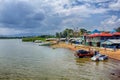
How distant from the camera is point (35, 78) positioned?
38.7m

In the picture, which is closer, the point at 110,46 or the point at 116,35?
the point at 110,46

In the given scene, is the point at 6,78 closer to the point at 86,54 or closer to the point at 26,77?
the point at 26,77

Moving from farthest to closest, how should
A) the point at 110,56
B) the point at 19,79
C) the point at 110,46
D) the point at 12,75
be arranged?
the point at 110,46 → the point at 110,56 → the point at 12,75 → the point at 19,79

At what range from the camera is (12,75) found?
1618 inches

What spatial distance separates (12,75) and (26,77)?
3.00 m

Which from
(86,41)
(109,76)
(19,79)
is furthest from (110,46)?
(19,79)

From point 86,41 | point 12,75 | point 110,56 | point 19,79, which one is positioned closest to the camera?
point 19,79

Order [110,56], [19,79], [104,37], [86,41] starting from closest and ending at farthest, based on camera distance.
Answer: [19,79] → [110,56] → [104,37] → [86,41]

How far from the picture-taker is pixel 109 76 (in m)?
40.3

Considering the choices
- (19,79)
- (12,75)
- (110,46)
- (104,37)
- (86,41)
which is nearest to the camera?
(19,79)

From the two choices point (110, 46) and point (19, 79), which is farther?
point (110, 46)

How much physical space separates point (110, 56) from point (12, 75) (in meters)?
37.1

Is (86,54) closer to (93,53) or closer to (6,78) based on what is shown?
(93,53)

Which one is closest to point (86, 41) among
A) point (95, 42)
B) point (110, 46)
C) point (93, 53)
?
point (95, 42)
